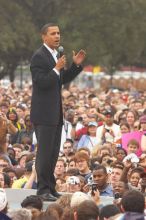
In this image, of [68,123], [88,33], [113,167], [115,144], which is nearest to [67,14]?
[88,33]

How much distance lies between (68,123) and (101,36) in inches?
1181

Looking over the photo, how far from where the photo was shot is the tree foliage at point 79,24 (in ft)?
162

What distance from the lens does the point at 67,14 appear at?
→ 5059cm

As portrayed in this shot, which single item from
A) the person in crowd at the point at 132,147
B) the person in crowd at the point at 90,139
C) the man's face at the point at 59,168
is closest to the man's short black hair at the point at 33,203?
the man's face at the point at 59,168

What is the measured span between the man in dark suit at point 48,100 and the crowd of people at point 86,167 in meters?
0.54

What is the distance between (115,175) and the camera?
14.0m

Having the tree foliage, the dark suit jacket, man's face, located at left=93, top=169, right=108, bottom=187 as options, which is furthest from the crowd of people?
the tree foliage

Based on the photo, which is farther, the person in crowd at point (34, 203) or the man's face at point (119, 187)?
the man's face at point (119, 187)

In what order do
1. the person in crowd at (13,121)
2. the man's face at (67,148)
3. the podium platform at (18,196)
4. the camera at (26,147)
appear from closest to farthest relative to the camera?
the podium platform at (18,196), the man's face at (67,148), the camera at (26,147), the person in crowd at (13,121)

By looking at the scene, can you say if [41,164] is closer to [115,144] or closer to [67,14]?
[115,144]

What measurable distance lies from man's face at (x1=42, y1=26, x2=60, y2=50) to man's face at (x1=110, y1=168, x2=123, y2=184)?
94.9 inches

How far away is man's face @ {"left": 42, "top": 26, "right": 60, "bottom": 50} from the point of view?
12.1 metres

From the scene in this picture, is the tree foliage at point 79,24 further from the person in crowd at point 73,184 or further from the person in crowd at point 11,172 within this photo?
the person in crowd at point 73,184

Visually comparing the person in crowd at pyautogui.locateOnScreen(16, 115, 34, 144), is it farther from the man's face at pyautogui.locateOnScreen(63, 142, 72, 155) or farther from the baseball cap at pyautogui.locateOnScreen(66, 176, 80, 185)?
the baseball cap at pyautogui.locateOnScreen(66, 176, 80, 185)
